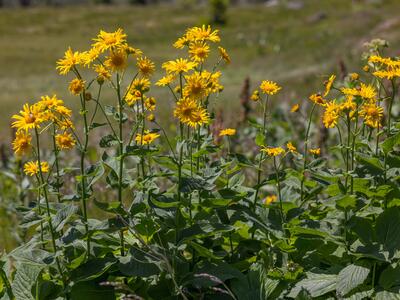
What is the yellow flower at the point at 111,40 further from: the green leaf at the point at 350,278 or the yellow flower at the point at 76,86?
the green leaf at the point at 350,278

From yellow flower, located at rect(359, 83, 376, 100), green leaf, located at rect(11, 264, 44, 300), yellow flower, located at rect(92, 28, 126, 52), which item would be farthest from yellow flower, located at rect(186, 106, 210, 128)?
green leaf, located at rect(11, 264, 44, 300)

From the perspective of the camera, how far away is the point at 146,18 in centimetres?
4994

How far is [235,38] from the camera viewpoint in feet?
118

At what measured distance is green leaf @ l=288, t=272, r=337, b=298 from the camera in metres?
2.61

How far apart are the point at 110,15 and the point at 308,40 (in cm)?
2784

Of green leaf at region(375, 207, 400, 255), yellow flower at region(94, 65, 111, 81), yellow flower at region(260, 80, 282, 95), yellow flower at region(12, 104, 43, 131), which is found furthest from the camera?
yellow flower at region(260, 80, 282, 95)

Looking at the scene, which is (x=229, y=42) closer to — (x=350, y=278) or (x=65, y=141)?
(x=65, y=141)

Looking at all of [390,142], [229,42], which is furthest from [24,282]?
[229,42]

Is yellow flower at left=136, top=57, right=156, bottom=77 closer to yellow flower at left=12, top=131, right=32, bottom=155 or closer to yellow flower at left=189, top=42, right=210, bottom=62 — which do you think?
yellow flower at left=189, top=42, right=210, bottom=62

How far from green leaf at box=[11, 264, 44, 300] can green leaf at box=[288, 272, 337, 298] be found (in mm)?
1080

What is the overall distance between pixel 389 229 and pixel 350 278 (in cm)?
31

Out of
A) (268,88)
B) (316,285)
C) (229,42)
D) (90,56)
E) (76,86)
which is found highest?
(90,56)

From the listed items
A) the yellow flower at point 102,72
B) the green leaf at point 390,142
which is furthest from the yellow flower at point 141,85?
the green leaf at point 390,142

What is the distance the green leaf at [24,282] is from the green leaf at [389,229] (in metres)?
1.44
